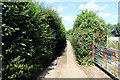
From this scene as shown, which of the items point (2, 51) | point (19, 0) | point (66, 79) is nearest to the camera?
point (2, 51)

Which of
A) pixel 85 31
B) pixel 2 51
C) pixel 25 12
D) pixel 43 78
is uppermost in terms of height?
pixel 25 12

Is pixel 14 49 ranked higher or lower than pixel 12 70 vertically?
higher

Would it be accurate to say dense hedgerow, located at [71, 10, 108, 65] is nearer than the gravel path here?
No

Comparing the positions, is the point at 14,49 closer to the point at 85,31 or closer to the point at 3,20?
the point at 3,20

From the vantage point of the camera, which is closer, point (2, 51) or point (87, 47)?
point (2, 51)

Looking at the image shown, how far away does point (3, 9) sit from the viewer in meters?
1.66

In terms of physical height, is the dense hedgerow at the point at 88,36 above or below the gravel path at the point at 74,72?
above

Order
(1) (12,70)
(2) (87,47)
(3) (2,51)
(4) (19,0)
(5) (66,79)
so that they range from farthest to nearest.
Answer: (2) (87,47) → (5) (66,79) → (4) (19,0) → (1) (12,70) → (3) (2,51)

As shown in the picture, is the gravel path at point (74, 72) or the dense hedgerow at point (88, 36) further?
→ the dense hedgerow at point (88, 36)

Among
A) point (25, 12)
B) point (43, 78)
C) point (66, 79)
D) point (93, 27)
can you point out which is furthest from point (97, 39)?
point (25, 12)

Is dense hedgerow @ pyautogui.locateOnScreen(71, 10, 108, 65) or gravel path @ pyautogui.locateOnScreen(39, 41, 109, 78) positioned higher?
dense hedgerow @ pyautogui.locateOnScreen(71, 10, 108, 65)

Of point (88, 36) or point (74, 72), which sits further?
point (88, 36)

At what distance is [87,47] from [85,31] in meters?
0.93

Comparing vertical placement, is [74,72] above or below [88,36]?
below
